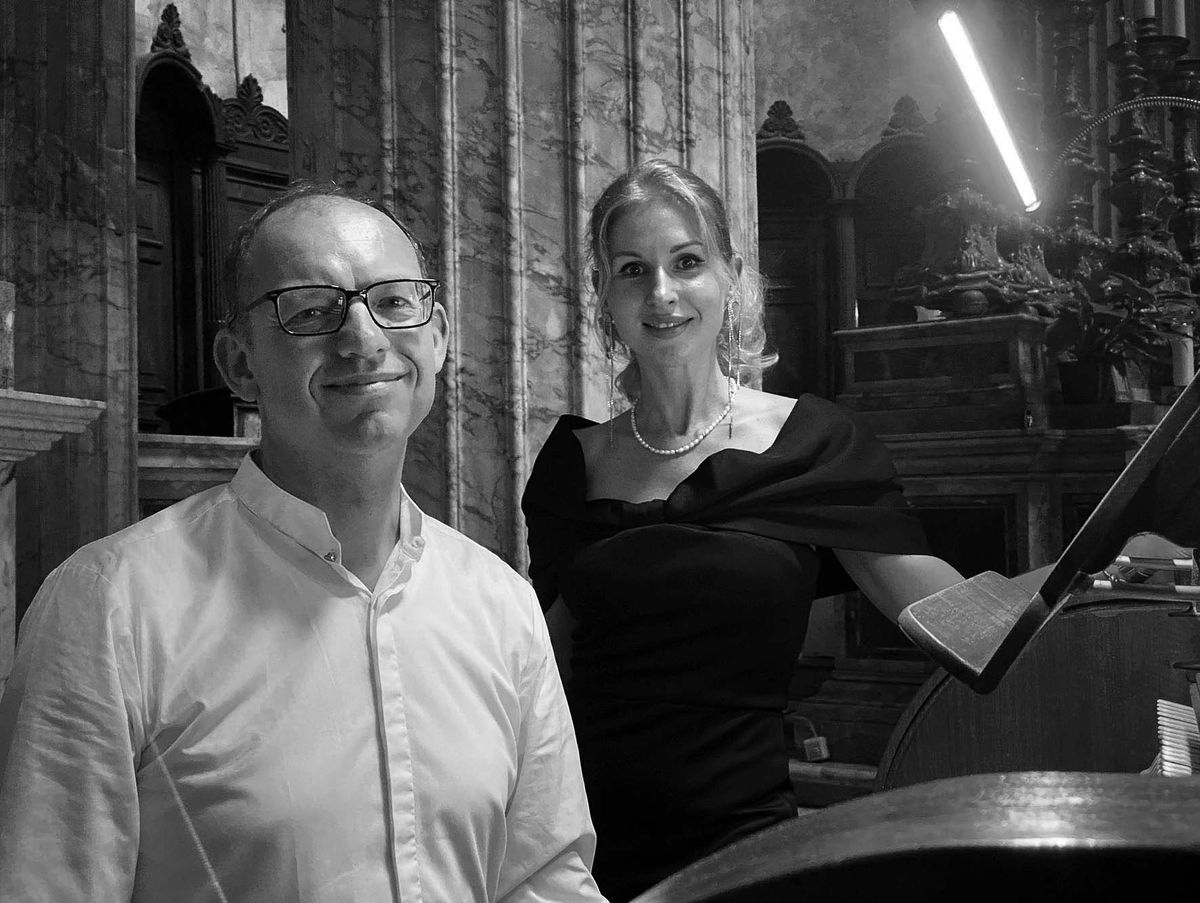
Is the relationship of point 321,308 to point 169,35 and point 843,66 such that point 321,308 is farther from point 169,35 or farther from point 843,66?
point 843,66

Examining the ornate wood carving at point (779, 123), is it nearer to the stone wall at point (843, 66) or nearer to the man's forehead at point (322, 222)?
the stone wall at point (843, 66)

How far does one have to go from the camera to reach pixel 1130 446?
5305mm

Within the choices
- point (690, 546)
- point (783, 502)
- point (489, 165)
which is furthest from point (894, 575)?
point (489, 165)

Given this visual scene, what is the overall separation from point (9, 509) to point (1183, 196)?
6.15 m

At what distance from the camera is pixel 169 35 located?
29.8 feet

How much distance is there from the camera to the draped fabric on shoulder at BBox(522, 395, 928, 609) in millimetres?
2422

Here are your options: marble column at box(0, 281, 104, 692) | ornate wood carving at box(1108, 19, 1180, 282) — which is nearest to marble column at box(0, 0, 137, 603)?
marble column at box(0, 281, 104, 692)

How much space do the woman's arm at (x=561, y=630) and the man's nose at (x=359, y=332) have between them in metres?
1.08

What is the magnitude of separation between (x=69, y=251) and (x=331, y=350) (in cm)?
429

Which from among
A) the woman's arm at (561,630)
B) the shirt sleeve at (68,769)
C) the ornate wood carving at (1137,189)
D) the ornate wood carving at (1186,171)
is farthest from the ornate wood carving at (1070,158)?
the shirt sleeve at (68,769)

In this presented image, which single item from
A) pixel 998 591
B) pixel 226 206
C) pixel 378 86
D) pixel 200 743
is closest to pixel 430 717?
pixel 200 743

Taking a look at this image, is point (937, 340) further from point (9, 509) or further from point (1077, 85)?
point (9, 509)

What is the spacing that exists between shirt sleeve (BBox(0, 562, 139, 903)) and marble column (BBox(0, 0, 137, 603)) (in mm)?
4184

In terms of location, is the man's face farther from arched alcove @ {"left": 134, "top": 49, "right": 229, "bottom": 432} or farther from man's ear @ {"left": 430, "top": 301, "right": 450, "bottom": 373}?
arched alcove @ {"left": 134, "top": 49, "right": 229, "bottom": 432}
